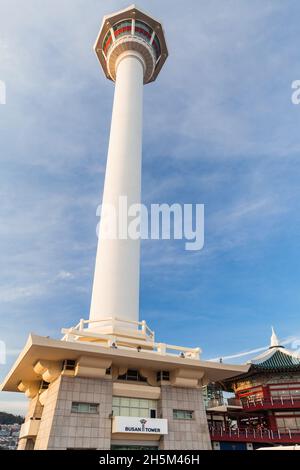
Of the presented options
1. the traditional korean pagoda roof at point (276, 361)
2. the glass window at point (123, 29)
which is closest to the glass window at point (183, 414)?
the traditional korean pagoda roof at point (276, 361)

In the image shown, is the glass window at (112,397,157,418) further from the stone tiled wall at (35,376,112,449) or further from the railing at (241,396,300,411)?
the railing at (241,396,300,411)

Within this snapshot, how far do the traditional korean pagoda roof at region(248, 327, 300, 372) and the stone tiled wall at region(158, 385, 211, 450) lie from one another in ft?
56.6

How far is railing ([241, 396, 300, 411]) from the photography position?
3650 cm

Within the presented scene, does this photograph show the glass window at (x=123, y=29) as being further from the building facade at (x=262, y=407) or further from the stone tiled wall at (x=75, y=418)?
the building facade at (x=262, y=407)

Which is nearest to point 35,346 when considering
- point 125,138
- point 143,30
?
point 125,138

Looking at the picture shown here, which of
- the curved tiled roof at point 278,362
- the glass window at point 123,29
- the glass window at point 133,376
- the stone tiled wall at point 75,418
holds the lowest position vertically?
the stone tiled wall at point 75,418

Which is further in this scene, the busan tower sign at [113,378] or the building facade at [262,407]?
the building facade at [262,407]

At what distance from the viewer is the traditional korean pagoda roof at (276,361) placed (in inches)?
1540

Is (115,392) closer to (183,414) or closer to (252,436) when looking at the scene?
(183,414)

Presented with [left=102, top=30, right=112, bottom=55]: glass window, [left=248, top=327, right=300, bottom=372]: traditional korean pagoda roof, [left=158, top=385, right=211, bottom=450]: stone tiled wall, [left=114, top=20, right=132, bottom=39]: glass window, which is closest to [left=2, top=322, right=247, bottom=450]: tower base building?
[left=158, top=385, right=211, bottom=450]: stone tiled wall

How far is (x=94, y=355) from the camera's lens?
858 inches

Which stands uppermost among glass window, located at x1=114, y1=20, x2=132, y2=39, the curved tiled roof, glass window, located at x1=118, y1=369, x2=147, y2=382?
glass window, located at x1=114, y1=20, x2=132, y2=39

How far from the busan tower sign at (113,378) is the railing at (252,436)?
877 cm

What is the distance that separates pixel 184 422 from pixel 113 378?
5.65 metres
